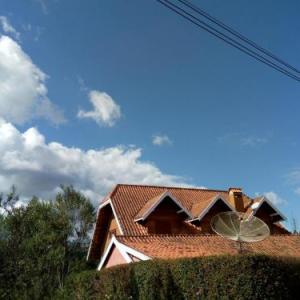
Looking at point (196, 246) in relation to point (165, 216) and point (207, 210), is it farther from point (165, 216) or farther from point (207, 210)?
point (207, 210)

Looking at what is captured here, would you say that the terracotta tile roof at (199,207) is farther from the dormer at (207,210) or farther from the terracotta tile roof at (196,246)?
the terracotta tile roof at (196,246)

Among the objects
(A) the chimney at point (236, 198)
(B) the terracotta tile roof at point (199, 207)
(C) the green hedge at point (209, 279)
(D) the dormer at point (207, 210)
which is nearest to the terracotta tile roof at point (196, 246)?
(C) the green hedge at point (209, 279)

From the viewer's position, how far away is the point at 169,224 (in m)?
27.2

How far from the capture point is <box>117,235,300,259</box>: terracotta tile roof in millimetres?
18039

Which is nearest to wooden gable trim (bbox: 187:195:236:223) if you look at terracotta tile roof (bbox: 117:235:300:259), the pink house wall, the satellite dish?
terracotta tile roof (bbox: 117:235:300:259)

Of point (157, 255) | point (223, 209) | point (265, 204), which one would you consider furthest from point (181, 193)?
point (157, 255)

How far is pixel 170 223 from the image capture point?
A: 89.4 feet

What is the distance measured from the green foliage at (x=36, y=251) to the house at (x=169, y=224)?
12.8 feet

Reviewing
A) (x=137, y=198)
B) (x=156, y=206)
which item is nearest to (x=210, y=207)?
(x=156, y=206)

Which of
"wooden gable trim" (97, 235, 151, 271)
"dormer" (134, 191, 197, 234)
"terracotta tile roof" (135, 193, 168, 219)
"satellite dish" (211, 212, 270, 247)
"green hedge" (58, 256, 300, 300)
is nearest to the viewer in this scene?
"green hedge" (58, 256, 300, 300)

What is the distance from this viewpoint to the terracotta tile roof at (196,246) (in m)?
18.0

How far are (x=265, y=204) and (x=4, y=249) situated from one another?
59.8ft

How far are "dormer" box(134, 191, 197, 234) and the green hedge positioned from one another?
393 inches

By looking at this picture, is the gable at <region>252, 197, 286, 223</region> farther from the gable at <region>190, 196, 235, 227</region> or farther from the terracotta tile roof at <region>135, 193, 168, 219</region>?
the terracotta tile roof at <region>135, 193, 168, 219</region>
